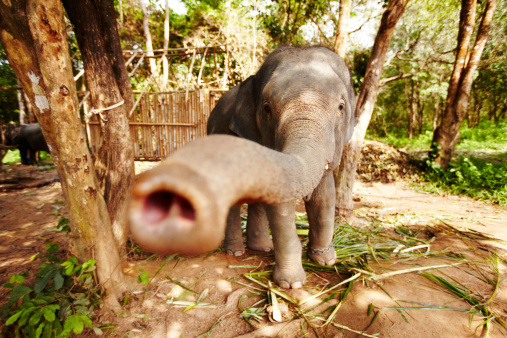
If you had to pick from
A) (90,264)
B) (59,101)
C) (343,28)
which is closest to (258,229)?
(90,264)

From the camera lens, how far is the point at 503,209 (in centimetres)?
467

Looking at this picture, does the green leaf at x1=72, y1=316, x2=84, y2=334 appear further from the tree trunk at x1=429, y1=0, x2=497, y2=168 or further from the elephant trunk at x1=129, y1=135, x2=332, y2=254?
the tree trunk at x1=429, y1=0, x2=497, y2=168

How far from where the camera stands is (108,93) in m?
2.58

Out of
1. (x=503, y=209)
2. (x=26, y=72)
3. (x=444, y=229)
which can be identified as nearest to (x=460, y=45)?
(x=503, y=209)

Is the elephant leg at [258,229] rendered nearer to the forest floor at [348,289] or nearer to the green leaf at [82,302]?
the forest floor at [348,289]

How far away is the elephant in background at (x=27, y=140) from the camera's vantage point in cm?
921

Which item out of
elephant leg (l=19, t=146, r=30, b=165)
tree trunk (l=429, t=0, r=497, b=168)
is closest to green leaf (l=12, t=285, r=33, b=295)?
tree trunk (l=429, t=0, r=497, b=168)

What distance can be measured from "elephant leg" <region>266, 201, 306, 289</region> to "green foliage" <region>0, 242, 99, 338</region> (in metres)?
1.49

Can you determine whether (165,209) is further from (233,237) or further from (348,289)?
(233,237)

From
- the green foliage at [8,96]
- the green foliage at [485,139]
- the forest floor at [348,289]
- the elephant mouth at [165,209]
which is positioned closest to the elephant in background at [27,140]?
the green foliage at [8,96]

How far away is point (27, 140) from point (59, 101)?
32.6ft

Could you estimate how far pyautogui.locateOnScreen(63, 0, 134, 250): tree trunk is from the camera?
239cm

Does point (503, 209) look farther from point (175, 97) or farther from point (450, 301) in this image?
point (175, 97)

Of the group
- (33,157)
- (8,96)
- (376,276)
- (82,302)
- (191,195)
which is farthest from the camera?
(8,96)
